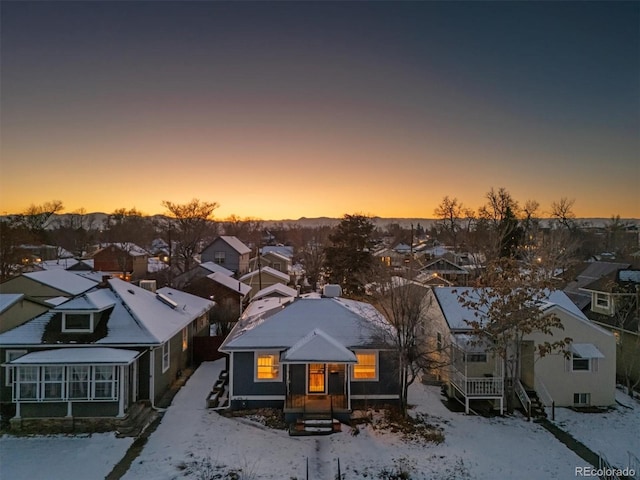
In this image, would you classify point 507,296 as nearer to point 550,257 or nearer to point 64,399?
point 550,257

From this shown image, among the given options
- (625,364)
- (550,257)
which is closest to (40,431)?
(625,364)

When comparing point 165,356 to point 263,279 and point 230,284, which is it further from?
point 263,279

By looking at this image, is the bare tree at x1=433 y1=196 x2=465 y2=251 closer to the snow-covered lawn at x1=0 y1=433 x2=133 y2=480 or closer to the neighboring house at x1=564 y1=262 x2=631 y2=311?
the neighboring house at x1=564 y1=262 x2=631 y2=311

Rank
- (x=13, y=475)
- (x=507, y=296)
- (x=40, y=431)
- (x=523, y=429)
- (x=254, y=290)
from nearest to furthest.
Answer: (x=13, y=475) < (x=40, y=431) < (x=523, y=429) < (x=507, y=296) < (x=254, y=290)

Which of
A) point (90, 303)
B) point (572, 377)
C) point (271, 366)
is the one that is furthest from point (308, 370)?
point (572, 377)

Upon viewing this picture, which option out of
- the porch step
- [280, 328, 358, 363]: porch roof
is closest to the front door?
[280, 328, 358, 363]: porch roof

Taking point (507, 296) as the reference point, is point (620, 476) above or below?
below
